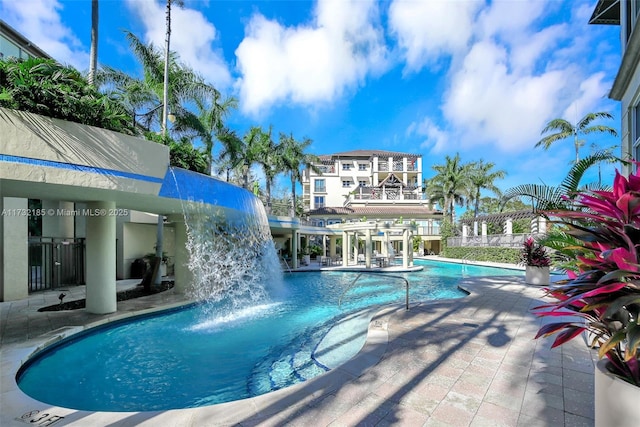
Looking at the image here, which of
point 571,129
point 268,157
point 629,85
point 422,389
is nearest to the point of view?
point 422,389

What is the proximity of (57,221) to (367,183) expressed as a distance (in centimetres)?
4597

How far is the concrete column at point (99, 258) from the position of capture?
27.6 ft

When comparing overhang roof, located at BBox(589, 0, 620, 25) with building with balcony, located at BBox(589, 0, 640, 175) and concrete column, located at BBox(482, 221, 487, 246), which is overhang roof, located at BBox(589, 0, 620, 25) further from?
concrete column, located at BBox(482, 221, 487, 246)

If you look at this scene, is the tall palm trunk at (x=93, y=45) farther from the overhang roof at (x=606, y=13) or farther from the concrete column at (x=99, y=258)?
the overhang roof at (x=606, y=13)

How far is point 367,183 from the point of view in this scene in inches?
2148

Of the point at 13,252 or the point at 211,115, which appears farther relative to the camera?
the point at 211,115

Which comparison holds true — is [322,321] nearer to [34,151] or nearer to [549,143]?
[34,151]

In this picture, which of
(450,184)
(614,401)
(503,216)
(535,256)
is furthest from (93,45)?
(450,184)

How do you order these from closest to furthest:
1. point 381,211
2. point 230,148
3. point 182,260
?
1. point 182,260
2. point 230,148
3. point 381,211

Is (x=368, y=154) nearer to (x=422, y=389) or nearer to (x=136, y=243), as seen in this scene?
(x=136, y=243)

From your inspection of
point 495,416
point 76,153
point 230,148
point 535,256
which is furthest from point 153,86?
point 535,256

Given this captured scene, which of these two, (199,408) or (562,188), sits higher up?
(562,188)

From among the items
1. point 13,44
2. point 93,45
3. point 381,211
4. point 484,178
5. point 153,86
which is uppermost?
point 13,44

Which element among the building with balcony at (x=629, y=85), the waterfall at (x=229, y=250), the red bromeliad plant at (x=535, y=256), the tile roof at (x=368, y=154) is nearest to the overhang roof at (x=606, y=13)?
the building with balcony at (x=629, y=85)
